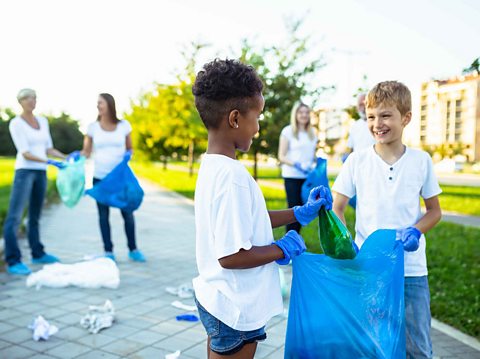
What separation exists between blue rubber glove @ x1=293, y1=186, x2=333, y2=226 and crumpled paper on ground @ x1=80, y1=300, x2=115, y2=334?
2.28 m

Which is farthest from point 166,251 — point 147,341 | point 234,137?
point 234,137

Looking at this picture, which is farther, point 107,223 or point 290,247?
point 107,223

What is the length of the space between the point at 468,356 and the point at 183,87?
1552 centimetres

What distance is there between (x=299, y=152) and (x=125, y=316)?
3.17 metres

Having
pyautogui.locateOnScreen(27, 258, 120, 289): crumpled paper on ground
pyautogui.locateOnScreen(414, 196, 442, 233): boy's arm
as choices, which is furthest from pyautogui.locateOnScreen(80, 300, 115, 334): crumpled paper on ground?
pyautogui.locateOnScreen(414, 196, 442, 233): boy's arm

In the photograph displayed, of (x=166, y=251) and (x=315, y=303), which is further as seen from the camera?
(x=166, y=251)

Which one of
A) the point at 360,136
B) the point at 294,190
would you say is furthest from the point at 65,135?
the point at 360,136

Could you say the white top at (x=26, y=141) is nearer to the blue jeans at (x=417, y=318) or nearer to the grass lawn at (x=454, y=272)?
the grass lawn at (x=454, y=272)

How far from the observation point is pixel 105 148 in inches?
227

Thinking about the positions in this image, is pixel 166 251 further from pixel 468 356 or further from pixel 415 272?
pixel 415 272

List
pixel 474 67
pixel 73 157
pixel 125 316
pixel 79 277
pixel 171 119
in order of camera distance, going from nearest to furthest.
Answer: pixel 474 67, pixel 125 316, pixel 79 277, pixel 73 157, pixel 171 119

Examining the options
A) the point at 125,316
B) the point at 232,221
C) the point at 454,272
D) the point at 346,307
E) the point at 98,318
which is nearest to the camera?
the point at 232,221

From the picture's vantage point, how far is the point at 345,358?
2.03 metres

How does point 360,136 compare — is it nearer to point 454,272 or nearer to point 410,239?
point 454,272
